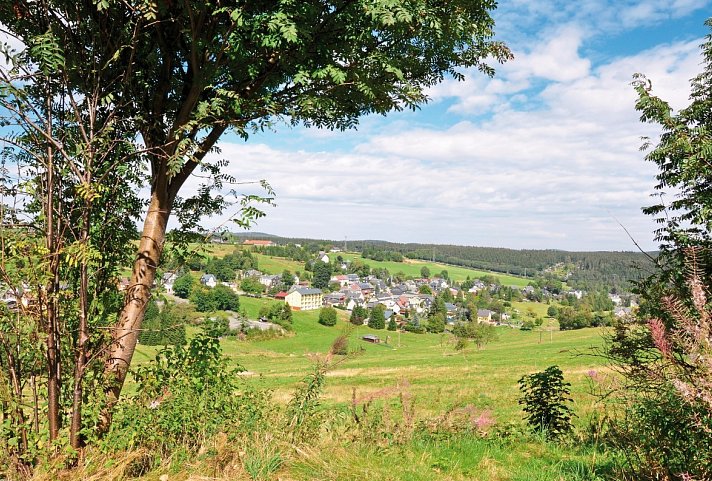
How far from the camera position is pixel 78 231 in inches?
180

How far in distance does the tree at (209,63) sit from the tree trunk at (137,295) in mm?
12

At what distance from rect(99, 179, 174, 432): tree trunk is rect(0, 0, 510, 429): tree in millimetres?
12

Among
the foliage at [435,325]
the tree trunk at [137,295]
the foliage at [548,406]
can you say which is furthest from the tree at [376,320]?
the tree trunk at [137,295]

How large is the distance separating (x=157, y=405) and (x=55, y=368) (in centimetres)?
102

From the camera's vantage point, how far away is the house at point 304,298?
135125mm

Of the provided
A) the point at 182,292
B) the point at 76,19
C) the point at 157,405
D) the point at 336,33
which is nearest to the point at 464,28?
the point at 336,33

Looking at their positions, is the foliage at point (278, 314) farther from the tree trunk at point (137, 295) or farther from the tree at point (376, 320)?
the tree trunk at point (137, 295)

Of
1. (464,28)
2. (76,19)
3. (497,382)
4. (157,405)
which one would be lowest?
(497,382)

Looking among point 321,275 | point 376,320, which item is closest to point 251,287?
point 321,275

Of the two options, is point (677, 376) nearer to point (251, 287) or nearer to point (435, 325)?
point (435, 325)

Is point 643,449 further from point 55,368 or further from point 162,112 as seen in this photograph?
point 162,112

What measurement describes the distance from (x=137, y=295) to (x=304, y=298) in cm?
13524

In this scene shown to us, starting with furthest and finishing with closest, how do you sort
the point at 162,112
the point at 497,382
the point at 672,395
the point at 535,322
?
the point at 535,322, the point at 497,382, the point at 162,112, the point at 672,395

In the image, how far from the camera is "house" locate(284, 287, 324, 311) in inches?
5320
